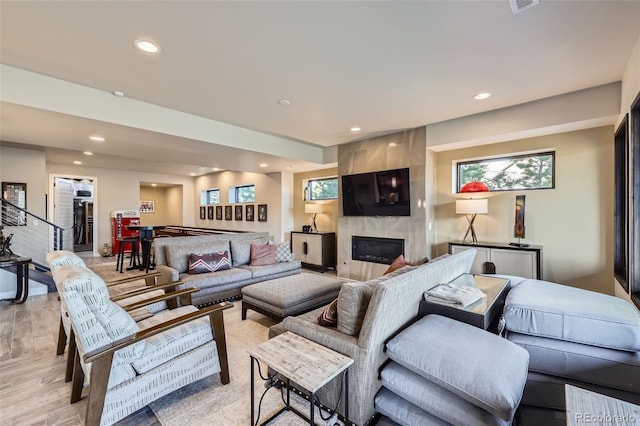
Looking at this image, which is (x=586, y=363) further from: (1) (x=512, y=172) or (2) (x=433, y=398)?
(1) (x=512, y=172)

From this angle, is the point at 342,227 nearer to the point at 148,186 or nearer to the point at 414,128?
the point at 414,128

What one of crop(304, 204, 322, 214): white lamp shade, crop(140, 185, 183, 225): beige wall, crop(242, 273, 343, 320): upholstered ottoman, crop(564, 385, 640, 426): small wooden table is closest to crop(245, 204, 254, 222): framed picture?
crop(304, 204, 322, 214): white lamp shade

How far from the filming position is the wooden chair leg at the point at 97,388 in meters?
1.54

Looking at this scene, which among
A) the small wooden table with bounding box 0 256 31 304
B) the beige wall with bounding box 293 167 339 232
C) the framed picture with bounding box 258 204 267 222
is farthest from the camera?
the framed picture with bounding box 258 204 267 222

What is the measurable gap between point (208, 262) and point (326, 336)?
2854mm

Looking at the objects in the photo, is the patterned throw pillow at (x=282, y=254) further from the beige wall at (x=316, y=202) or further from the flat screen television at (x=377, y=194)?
the beige wall at (x=316, y=202)

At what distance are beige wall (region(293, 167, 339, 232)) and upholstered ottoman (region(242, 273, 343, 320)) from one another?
3018 millimetres

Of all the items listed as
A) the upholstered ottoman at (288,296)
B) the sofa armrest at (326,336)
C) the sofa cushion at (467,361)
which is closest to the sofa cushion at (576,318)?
the sofa cushion at (467,361)

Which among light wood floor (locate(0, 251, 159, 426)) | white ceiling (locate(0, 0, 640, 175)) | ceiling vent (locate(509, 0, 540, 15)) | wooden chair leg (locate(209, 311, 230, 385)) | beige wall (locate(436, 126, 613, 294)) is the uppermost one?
white ceiling (locate(0, 0, 640, 175))

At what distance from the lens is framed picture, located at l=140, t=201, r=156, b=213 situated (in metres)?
11.4

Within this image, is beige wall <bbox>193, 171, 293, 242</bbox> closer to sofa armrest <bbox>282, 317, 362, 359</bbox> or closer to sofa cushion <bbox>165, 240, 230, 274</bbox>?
sofa cushion <bbox>165, 240, 230, 274</bbox>

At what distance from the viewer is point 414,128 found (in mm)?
4656

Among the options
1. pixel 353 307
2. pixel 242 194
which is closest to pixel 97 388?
pixel 353 307

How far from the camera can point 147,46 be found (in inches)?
90.0
